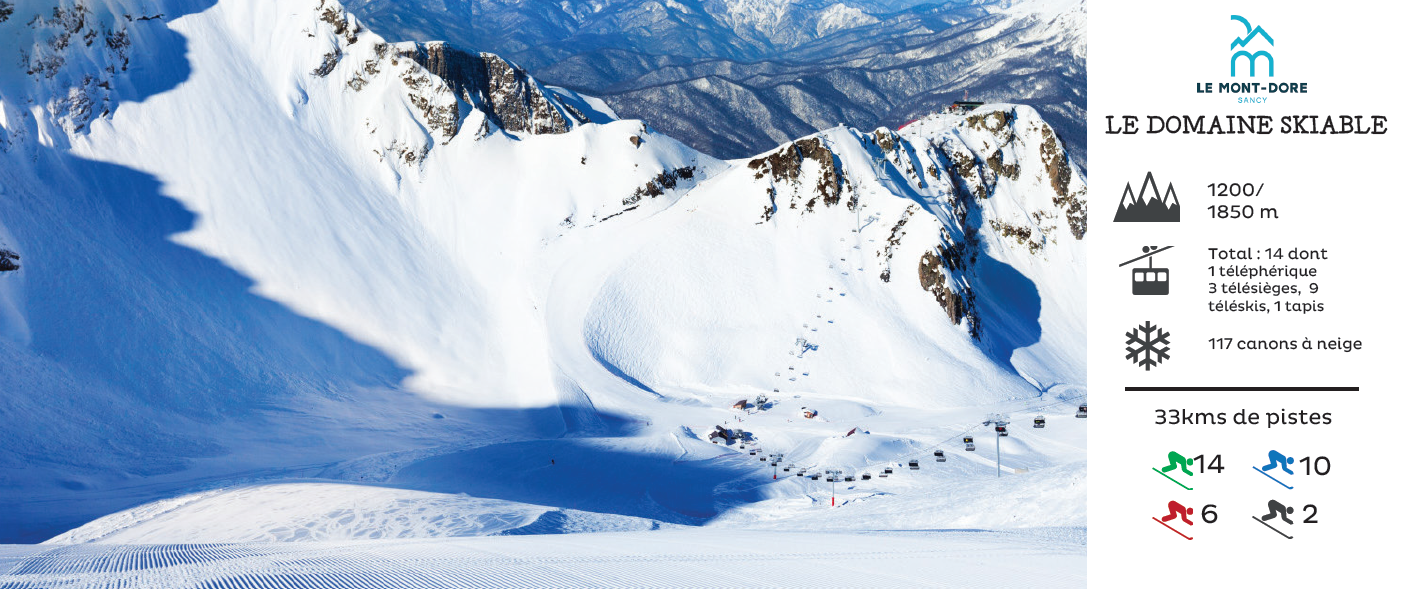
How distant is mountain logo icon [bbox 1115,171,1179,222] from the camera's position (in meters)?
6.91

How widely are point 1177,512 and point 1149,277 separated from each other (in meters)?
1.73

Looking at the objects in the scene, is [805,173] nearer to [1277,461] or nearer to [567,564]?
[567,564]

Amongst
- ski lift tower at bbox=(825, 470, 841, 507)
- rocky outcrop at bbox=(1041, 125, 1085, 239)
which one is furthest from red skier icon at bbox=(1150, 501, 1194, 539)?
rocky outcrop at bbox=(1041, 125, 1085, 239)

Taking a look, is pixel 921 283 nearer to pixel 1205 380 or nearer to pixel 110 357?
pixel 110 357

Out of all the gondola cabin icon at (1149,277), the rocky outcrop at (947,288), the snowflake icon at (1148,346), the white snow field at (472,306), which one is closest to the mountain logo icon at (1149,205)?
the gondola cabin icon at (1149,277)

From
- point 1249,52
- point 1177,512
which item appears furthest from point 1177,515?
point 1249,52

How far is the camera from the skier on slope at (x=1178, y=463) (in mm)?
6968

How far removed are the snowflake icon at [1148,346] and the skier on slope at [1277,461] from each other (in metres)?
1.07

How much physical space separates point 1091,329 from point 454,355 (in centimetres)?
5427

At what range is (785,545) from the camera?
50.5ft

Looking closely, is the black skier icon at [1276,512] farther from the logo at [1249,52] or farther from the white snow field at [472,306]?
the white snow field at [472,306]

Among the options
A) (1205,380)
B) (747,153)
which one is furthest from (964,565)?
(747,153)

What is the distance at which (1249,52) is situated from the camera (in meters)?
6.98

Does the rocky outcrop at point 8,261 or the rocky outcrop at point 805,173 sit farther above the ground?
the rocky outcrop at point 805,173
